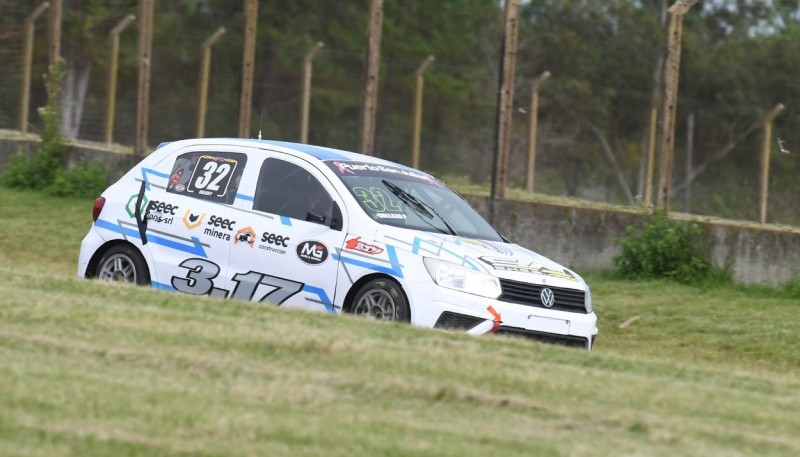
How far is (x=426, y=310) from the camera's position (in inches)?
395

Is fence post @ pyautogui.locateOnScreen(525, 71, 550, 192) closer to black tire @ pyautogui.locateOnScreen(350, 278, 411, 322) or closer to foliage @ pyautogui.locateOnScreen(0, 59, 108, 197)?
foliage @ pyautogui.locateOnScreen(0, 59, 108, 197)

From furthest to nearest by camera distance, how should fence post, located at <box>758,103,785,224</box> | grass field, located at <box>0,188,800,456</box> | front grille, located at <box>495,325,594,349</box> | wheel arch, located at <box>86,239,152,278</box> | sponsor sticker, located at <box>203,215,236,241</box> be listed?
fence post, located at <box>758,103,785,224</box>, wheel arch, located at <box>86,239,152,278</box>, sponsor sticker, located at <box>203,215,236,241</box>, front grille, located at <box>495,325,594,349</box>, grass field, located at <box>0,188,800,456</box>

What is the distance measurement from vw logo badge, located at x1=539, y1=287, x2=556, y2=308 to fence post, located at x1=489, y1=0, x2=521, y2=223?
245 inches

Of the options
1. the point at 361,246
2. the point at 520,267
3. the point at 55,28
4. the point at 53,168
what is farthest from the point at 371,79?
the point at 520,267

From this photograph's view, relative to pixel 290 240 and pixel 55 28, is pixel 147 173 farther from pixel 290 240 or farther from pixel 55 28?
pixel 55 28

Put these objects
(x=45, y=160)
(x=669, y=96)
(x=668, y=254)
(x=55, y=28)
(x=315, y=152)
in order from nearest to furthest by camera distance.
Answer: (x=315, y=152), (x=668, y=254), (x=669, y=96), (x=45, y=160), (x=55, y=28)

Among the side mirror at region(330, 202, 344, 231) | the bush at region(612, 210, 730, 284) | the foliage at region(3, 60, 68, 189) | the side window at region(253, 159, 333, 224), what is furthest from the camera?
the foliage at region(3, 60, 68, 189)

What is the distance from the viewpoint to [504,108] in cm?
1670

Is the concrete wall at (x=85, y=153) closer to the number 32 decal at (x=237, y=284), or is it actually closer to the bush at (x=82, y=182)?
the bush at (x=82, y=182)

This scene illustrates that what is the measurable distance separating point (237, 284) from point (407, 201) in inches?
57.8

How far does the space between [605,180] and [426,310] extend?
26.1 metres

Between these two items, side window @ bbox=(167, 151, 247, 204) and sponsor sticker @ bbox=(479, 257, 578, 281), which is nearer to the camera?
sponsor sticker @ bbox=(479, 257, 578, 281)

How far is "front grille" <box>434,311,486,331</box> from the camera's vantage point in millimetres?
10008

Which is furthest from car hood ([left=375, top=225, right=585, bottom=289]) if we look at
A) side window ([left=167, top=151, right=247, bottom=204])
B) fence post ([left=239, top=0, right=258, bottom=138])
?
fence post ([left=239, top=0, right=258, bottom=138])
